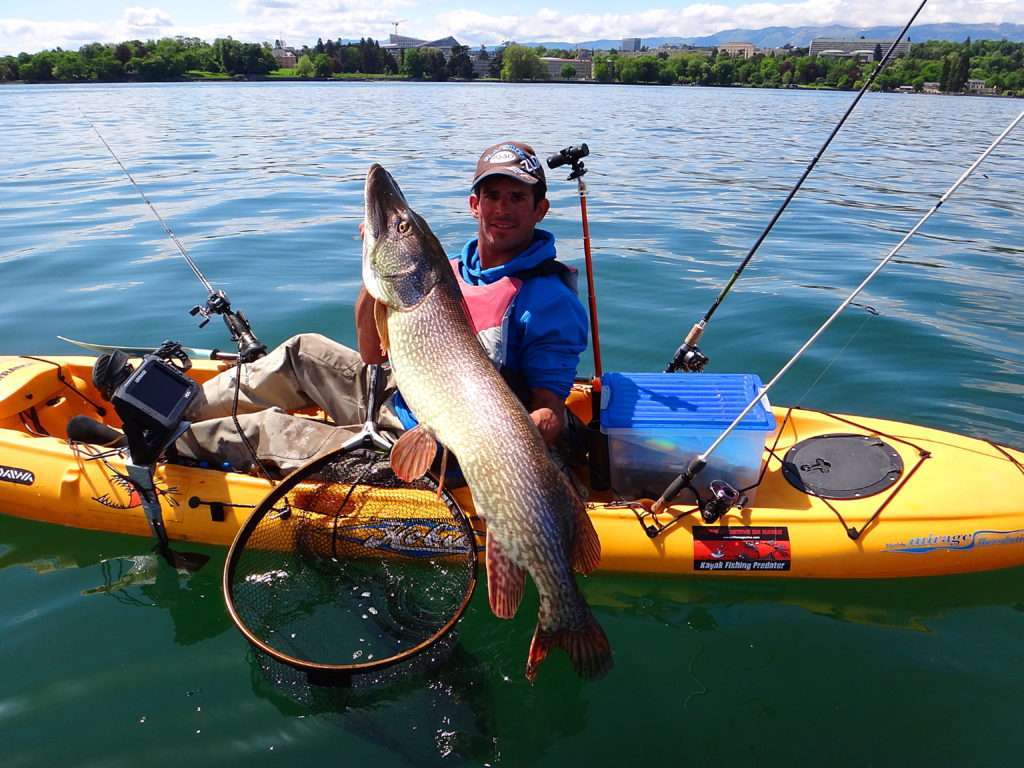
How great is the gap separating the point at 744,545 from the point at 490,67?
457 ft

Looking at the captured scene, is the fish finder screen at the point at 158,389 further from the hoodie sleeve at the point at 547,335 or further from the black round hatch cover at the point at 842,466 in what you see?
the black round hatch cover at the point at 842,466

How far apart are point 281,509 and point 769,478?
3086 mm

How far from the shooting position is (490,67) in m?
132

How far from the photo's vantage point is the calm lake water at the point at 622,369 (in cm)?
361

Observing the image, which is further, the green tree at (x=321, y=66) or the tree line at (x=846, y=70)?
the green tree at (x=321, y=66)

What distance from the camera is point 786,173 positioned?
64.2 ft

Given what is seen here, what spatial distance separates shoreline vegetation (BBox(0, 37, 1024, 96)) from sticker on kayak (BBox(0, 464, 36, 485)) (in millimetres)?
68278

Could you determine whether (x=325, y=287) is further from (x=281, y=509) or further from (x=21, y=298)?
(x=281, y=509)

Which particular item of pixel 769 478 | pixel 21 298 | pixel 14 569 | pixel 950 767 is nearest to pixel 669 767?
pixel 950 767

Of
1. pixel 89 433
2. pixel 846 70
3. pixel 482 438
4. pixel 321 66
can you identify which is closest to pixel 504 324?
pixel 482 438

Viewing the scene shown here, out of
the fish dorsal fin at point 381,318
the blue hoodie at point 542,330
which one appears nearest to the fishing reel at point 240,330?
the blue hoodie at point 542,330

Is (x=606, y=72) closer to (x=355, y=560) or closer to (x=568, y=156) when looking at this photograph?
(x=568, y=156)

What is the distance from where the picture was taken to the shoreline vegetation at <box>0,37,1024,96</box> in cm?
7725

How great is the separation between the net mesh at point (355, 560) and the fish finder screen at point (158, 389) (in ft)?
2.76
